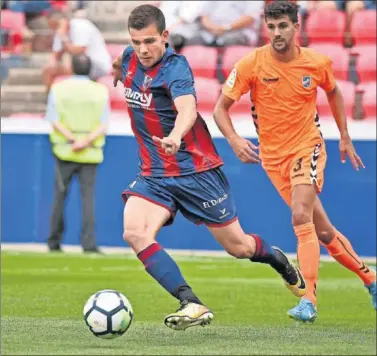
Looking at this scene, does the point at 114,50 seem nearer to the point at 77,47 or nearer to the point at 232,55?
the point at 77,47

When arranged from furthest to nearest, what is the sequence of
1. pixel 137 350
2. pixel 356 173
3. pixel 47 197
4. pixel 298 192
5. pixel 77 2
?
pixel 77 2 < pixel 47 197 < pixel 356 173 < pixel 298 192 < pixel 137 350

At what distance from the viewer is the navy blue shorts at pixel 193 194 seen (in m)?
7.70

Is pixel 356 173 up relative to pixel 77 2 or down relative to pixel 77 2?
down

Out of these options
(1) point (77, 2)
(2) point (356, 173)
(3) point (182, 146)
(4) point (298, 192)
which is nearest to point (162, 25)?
(3) point (182, 146)

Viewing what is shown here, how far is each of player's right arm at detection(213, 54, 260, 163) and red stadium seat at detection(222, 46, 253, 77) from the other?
23.5ft

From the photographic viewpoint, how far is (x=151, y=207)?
7.58 m

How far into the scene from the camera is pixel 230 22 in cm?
1650

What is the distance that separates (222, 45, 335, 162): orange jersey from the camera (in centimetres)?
883

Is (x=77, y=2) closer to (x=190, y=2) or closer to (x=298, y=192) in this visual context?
(x=190, y=2)

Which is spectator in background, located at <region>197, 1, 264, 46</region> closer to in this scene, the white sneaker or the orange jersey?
the orange jersey

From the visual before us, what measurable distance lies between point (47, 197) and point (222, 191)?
8508 mm

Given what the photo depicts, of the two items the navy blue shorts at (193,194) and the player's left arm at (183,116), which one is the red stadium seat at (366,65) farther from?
the player's left arm at (183,116)

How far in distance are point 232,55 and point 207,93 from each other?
0.71 metres

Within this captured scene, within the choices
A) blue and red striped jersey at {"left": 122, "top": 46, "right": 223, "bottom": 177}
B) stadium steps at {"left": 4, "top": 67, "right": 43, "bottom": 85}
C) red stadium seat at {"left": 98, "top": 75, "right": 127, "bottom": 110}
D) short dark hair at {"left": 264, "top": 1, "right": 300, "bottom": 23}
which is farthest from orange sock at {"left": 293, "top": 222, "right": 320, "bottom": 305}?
stadium steps at {"left": 4, "top": 67, "right": 43, "bottom": 85}
